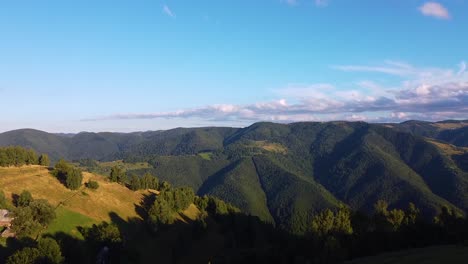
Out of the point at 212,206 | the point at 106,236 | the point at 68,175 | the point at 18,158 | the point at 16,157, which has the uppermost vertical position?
the point at 16,157

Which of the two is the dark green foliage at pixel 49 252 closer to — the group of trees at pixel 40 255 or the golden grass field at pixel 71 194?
the group of trees at pixel 40 255

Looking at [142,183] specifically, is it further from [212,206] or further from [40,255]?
[40,255]

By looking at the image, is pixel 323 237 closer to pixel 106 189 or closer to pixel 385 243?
pixel 385 243

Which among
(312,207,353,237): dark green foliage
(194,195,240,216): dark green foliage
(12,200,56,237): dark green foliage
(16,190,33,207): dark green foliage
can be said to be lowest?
(194,195,240,216): dark green foliage

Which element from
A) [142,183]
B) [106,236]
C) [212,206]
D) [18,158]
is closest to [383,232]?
[106,236]

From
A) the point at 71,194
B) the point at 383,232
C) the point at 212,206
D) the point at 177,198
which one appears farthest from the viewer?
the point at 212,206

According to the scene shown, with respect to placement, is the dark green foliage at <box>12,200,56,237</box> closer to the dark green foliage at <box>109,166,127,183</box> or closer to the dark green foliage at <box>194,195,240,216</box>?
the dark green foliage at <box>109,166,127,183</box>

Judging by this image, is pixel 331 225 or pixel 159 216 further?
pixel 159 216

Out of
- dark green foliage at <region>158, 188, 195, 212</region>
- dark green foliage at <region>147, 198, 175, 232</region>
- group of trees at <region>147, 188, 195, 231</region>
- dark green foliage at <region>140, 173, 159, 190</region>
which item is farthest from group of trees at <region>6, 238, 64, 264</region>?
dark green foliage at <region>140, 173, 159, 190</region>
